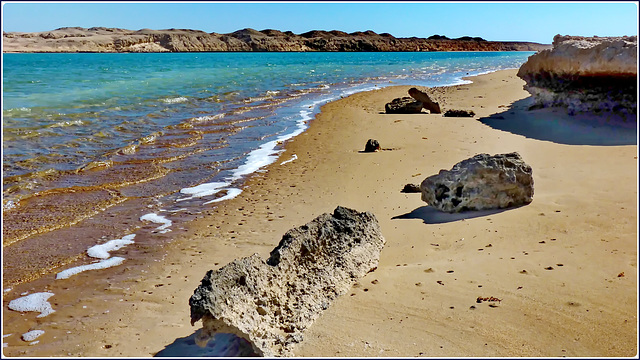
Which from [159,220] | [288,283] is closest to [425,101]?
[159,220]

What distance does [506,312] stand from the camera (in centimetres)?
385

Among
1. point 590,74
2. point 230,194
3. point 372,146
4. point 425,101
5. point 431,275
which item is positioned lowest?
point 230,194

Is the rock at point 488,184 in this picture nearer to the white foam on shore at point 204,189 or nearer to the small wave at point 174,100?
the white foam on shore at point 204,189

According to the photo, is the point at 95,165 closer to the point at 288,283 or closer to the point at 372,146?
the point at 372,146

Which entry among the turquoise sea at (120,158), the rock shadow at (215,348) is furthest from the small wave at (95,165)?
the rock shadow at (215,348)

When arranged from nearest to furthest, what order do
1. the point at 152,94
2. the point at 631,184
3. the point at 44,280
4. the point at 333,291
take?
1. the point at 333,291
2. the point at 44,280
3. the point at 631,184
4. the point at 152,94

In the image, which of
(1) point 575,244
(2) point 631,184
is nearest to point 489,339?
(1) point 575,244

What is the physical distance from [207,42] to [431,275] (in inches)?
4735

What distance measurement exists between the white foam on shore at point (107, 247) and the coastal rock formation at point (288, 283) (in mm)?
2790

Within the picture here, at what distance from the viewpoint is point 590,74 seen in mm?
10977

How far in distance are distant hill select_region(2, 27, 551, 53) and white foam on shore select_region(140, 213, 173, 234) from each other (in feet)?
353

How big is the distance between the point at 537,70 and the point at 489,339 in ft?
35.6

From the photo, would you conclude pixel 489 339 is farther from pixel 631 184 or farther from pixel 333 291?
pixel 631 184

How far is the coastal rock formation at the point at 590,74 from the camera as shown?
1023cm
